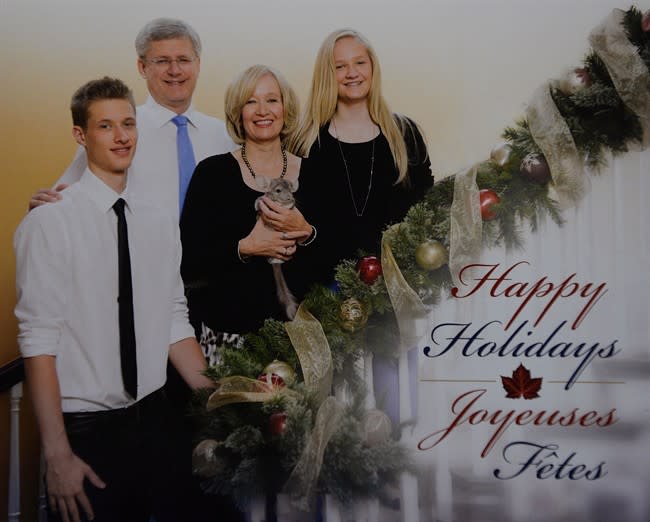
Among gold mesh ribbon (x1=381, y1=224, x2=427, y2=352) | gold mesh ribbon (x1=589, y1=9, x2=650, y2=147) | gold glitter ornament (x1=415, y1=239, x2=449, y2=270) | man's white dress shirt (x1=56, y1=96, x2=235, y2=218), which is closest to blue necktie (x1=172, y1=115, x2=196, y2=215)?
man's white dress shirt (x1=56, y1=96, x2=235, y2=218)

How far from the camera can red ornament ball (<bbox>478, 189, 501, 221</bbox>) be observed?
7.04 ft

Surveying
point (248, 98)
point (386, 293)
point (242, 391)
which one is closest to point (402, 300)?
point (386, 293)

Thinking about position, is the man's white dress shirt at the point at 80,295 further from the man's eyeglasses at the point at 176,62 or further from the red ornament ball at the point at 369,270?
the red ornament ball at the point at 369,270

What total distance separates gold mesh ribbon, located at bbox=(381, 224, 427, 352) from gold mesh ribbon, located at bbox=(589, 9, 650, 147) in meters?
0.78

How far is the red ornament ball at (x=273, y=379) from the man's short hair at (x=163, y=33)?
98 cm

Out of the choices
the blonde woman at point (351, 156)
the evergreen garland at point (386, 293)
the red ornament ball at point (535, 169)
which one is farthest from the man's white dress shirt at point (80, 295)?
the red ornament ball at point (535, 169)

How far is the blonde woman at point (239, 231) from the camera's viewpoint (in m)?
2.16

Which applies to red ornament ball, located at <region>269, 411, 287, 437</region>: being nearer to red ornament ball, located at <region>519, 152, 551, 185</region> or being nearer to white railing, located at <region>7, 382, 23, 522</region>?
white railing, located at <region>7, 382, 23, 522</region>

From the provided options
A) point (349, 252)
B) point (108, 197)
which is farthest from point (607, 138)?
point (108, 197)

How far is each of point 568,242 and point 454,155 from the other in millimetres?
421

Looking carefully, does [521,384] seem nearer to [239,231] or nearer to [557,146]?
[557,146]

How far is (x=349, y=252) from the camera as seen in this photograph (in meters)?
2.18

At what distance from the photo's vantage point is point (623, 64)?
6.99ft

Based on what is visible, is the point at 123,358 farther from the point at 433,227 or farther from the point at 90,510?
the point at 433,227
